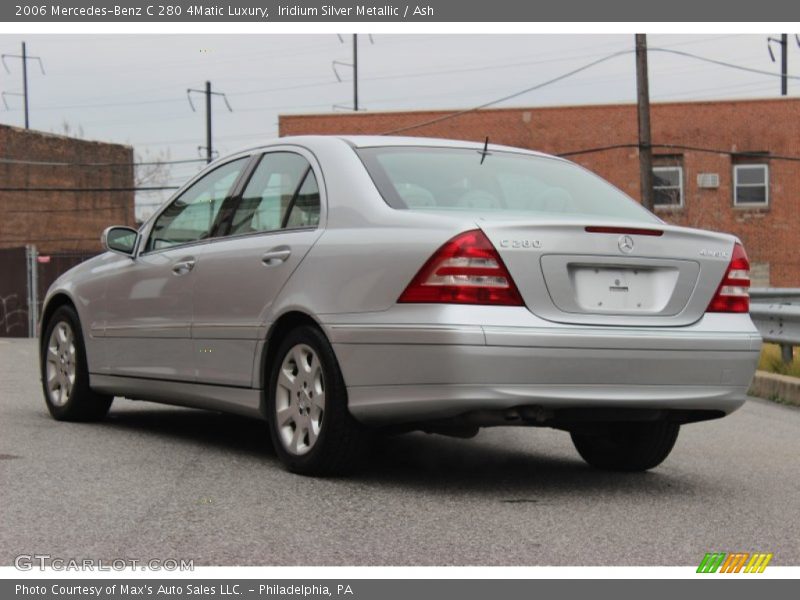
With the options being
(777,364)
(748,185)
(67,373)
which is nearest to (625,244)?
(67,373)

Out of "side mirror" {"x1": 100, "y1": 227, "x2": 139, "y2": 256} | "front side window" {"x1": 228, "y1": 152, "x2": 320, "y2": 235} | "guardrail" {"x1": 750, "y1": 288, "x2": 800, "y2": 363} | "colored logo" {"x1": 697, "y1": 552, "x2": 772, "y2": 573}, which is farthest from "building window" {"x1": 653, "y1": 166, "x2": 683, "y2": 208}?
"colored logo" {"x1": 697, "y1": 552, "x2": 772, "y2": 573}

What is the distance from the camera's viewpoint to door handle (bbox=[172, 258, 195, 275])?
7.05 meters

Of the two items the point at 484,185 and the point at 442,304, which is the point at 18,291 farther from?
the point at 442,304

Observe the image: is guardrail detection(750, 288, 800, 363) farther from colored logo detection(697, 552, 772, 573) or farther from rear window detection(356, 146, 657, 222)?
colored logo detection(697, 552, 772, 573)

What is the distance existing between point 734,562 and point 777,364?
28.0ft

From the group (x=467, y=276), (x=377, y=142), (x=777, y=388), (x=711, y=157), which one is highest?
(x=711, y=157)

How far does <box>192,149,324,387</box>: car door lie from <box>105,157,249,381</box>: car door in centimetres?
16

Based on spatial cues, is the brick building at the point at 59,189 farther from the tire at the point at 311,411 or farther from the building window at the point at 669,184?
the tire at the point at 311,411

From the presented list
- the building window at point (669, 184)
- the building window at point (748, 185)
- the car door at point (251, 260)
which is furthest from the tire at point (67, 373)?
the building window at point (748, 185)

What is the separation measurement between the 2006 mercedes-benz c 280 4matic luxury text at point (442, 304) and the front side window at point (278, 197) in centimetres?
1

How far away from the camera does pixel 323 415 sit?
586cm

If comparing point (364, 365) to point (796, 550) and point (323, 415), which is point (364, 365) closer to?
point (323, 415)

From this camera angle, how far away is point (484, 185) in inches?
250
